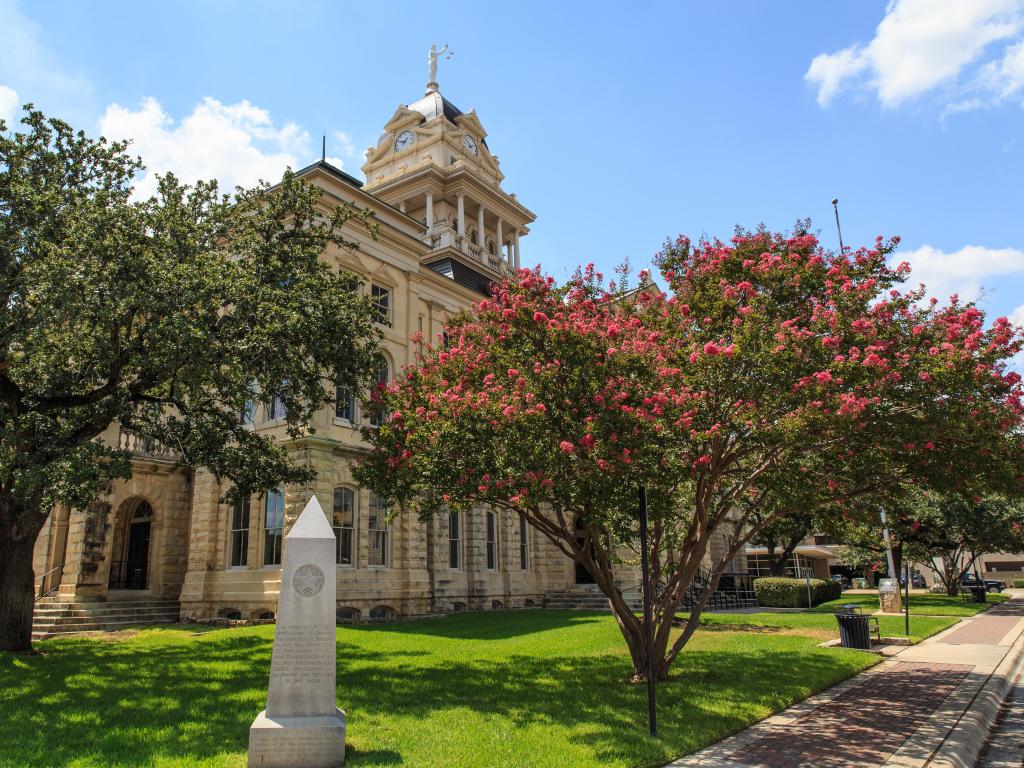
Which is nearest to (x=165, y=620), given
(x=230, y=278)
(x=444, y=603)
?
(x=444, y=603)

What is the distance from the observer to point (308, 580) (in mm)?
7371

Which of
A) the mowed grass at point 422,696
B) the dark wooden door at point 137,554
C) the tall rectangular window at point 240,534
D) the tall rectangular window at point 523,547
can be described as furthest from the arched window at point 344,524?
the tall rectangular window at point 523,547

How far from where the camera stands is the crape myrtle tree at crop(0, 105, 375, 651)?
1239 cm

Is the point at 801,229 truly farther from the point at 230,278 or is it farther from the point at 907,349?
the point at 230,278

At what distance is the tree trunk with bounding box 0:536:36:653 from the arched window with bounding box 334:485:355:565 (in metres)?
9.19

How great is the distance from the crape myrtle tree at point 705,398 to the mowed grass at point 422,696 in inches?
56.9

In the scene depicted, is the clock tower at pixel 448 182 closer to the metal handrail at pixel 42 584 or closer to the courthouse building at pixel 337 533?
the courthouse building at pixel 337 533

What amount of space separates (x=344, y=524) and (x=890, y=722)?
17250mm

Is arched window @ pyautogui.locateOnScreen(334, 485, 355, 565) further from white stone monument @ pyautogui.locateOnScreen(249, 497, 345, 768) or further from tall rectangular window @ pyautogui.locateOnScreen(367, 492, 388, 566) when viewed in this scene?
white stone monument @ pyautogui.locateOnScreen(249, 497, 345, 768)

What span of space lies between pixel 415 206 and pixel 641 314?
31860 mm

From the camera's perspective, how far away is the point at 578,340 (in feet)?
34.9

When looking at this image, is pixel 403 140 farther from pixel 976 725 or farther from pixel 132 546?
pixel 976 725

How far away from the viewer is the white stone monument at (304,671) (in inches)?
269

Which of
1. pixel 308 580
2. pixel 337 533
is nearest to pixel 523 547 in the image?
pixel 337 533
